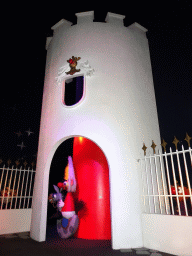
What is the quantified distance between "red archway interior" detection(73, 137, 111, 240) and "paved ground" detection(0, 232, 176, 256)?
0.31m

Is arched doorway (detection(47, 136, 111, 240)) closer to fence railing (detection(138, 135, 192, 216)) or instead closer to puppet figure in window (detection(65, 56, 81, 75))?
fence railing (detection(138, 135, 192, 216))

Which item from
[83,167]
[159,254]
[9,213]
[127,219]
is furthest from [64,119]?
[159,254]

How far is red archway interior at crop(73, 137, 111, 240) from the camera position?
5.02m

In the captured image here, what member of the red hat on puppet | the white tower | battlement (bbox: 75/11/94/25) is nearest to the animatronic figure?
the red hat on puppet

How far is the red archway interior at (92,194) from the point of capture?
5.02 meters

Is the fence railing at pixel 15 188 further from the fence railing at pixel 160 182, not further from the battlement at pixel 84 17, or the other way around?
the battlement at pixel 84 17

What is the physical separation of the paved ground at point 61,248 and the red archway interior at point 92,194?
12.3 inches

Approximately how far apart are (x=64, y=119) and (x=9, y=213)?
355 cm

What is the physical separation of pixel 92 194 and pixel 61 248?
1590 millimetres

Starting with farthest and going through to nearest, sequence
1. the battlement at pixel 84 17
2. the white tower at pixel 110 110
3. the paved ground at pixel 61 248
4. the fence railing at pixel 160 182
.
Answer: the battlement at pixel 84 17 → the white tower at pixel 110 110 → the paved ground at pixel 61 248 → the fence railing at pixel 160 182

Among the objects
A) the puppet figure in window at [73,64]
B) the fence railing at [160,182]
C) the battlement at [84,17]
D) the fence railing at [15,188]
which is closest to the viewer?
the fence railing at [160,182]

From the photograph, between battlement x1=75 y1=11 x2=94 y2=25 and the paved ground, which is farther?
battlement x1=75 y1=11 x2=94 y2=25

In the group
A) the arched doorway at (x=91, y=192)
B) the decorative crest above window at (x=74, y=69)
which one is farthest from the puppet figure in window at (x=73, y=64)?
the arched doorway at (x=91, y=192)

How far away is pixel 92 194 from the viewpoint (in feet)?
17.4
